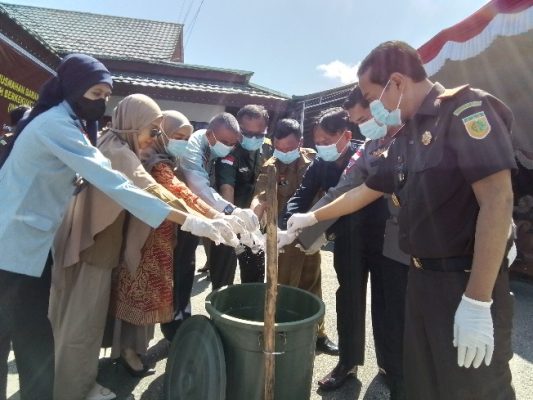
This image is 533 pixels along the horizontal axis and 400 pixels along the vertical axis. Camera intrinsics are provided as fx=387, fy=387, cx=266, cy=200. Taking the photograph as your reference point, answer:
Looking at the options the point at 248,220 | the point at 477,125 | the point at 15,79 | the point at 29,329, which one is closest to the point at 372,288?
the point at 248,220

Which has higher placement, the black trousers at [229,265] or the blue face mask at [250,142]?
the blue face mask at [250,142]

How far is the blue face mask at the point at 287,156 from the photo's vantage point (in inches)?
130

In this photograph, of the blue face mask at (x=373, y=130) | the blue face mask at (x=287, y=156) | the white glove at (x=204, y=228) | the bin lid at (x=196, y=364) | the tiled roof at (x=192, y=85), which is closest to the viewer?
the bin lid at (x=196, y=364)

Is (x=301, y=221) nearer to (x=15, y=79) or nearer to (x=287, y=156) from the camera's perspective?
(x=287, y=156)

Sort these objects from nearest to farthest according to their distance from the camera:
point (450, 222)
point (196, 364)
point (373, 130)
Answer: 1. point (450, 222)
2. point (196, 364)
3. point (373, 130)

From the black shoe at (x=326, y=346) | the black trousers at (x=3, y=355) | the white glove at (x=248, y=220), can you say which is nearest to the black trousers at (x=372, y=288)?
the black shoe at (x=326, y=346)

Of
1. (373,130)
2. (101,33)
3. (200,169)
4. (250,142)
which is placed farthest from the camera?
(101,33)

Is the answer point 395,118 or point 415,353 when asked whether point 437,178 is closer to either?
point 395,118

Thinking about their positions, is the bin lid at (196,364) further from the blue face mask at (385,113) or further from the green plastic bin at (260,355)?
the blue face mask at (385,113)

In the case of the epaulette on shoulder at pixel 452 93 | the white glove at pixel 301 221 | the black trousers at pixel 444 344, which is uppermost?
the epaulette on shoulder at pixel 452 93

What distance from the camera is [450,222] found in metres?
1.41

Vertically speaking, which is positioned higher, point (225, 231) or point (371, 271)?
point (225, 231)

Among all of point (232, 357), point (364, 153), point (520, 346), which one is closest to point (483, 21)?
point (364, 153)

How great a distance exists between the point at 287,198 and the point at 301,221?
100 cm
